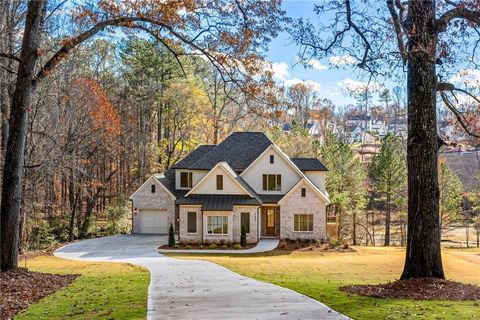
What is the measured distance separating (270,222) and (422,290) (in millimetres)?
22305

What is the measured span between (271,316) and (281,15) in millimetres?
7020

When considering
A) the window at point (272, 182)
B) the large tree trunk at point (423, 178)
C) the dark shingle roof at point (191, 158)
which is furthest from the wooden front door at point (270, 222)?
the large tree trunk at point (423, 178)

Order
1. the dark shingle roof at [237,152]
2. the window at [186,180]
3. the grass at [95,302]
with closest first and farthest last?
the grass at [95,302] → the dark shingle roof at [237,152] → the window at [186,180]

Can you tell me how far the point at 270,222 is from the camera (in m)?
31.4

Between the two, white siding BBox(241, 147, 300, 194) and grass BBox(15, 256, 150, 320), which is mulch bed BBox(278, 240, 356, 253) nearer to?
white siding BBox(241, 147, 300, 194)

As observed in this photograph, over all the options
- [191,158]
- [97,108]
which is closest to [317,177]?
[191,158]

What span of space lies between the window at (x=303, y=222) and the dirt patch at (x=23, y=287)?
18.8m

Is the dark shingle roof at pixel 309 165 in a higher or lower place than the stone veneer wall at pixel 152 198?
higher

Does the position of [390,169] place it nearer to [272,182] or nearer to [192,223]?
[272,182]

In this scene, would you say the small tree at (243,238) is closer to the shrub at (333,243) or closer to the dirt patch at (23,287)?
the shrub at (333,243)

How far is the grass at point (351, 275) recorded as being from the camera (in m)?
7.38

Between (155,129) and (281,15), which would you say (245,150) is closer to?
(155,129)

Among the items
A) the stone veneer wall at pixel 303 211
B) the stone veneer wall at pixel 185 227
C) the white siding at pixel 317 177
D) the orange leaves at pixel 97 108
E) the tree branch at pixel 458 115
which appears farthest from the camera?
the white siding at pixel 317 177

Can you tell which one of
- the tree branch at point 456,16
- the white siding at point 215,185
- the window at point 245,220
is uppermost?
the tree branch at point 456,16
